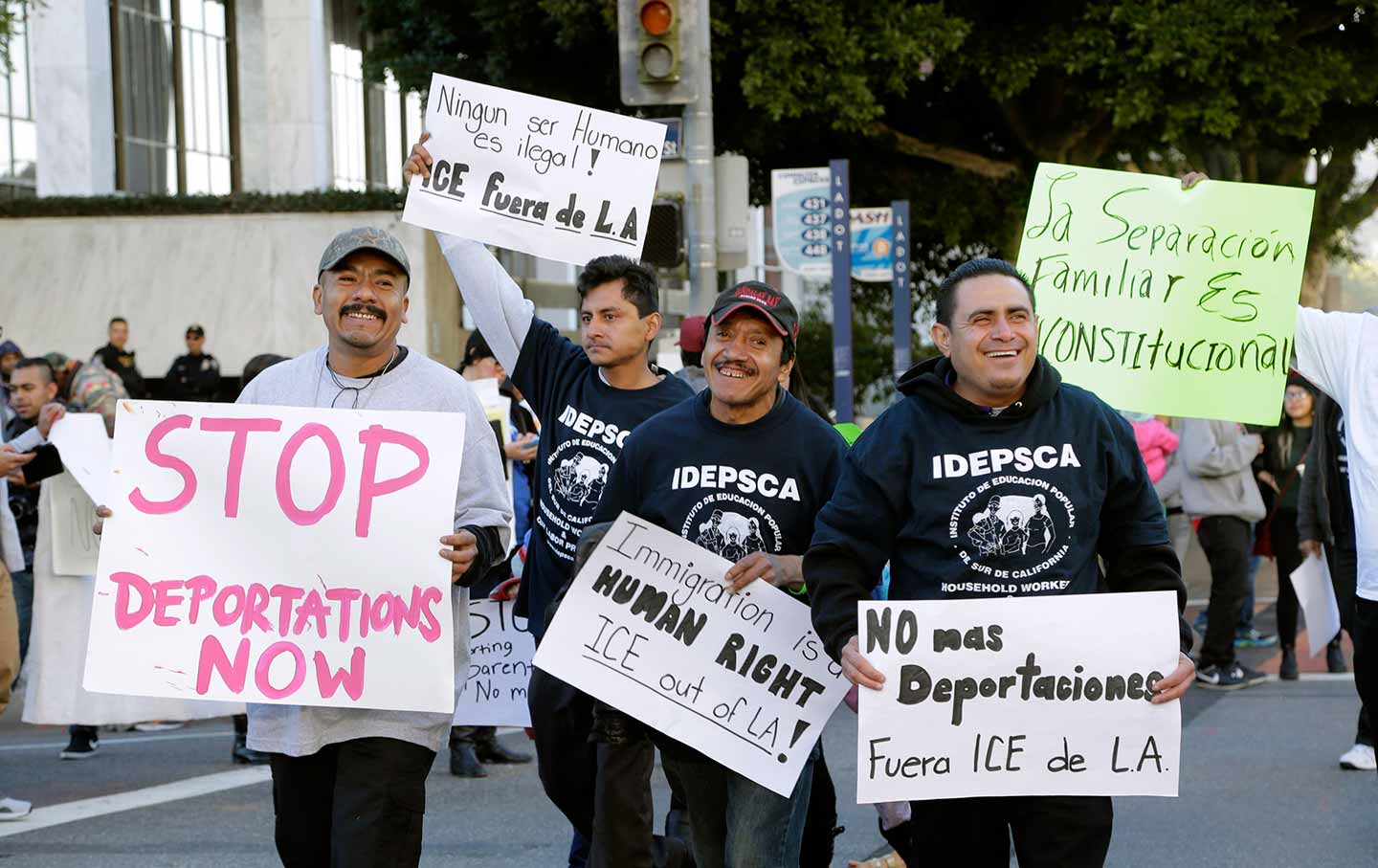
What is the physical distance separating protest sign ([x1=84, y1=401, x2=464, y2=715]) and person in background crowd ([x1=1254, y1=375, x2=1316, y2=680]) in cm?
772

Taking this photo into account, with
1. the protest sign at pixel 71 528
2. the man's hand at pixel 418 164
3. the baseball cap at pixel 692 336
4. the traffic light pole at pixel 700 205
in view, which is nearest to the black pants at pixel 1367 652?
the baseball cap at pixel 692 336

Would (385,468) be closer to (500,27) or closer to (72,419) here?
(72,419)

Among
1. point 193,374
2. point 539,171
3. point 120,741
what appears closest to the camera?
Result: point 539,171

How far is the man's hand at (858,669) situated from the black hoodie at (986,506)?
0.22ft

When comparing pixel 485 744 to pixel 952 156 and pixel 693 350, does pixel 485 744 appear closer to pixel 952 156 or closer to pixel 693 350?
pixel 693 350

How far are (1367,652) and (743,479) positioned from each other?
2.46 metres

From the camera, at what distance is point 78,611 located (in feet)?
28.8

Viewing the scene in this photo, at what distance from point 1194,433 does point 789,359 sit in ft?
22.7

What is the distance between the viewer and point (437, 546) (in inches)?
177

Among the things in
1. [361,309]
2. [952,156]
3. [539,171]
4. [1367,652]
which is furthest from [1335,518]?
[952,156]

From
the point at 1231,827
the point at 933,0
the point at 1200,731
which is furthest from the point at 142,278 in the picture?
the point at 1231,827

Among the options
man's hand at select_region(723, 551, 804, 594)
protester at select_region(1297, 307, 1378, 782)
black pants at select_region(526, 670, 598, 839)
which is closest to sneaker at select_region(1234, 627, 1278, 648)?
protester at select_region(1297, 307, 1378, 782)

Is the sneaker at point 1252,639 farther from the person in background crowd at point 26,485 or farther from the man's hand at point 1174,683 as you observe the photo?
the man's hand at point 1174,683

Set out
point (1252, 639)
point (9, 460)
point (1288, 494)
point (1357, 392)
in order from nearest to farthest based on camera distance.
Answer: point (1357, 392), point (9, 460), point (1288, 494), point (1252, 639)
